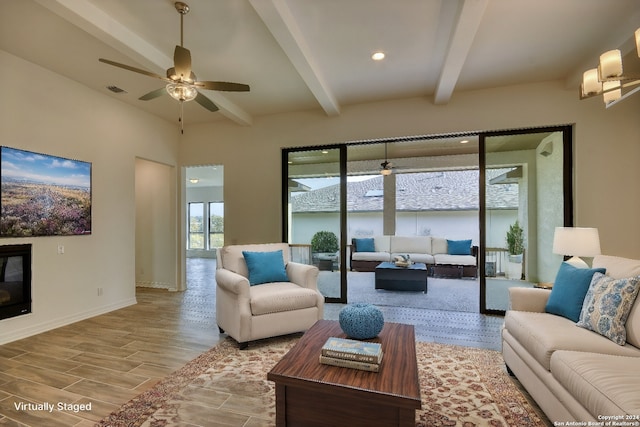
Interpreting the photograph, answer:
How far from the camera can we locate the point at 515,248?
4207mm

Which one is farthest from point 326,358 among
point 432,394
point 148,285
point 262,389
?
point 148,285

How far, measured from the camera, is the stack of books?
1617mm

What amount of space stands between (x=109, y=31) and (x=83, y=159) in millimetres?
2061

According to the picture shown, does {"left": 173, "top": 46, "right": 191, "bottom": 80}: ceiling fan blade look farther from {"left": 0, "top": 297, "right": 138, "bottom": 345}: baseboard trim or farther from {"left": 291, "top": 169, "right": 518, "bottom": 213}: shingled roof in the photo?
{"left": 291, "top": 169, "right": 518, "bottom": 213}: shingled roof

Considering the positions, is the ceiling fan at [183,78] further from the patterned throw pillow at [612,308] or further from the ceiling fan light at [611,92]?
the patterned throw pillow at [612,308]

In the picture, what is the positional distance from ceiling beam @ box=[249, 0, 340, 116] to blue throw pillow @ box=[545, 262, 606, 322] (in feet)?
9.63

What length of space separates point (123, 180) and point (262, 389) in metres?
3.87

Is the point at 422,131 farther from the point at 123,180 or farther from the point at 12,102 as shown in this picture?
the point at 12,102

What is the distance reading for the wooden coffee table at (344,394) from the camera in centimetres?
141

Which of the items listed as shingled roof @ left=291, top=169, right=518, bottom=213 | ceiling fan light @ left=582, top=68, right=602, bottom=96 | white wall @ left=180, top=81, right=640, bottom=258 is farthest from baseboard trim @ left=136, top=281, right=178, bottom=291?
ceiling fan light @ left=582, top=68, right=602, bottom=96

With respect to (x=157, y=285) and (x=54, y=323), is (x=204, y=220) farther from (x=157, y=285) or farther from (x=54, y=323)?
(x=54, y=323)

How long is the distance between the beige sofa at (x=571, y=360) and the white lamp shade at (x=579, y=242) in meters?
0.46

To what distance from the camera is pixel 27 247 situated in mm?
3355

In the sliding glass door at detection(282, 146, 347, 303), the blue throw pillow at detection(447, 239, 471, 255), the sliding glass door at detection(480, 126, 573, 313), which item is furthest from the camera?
the blue throw pillow at detection(447, 239, 471, 255)
